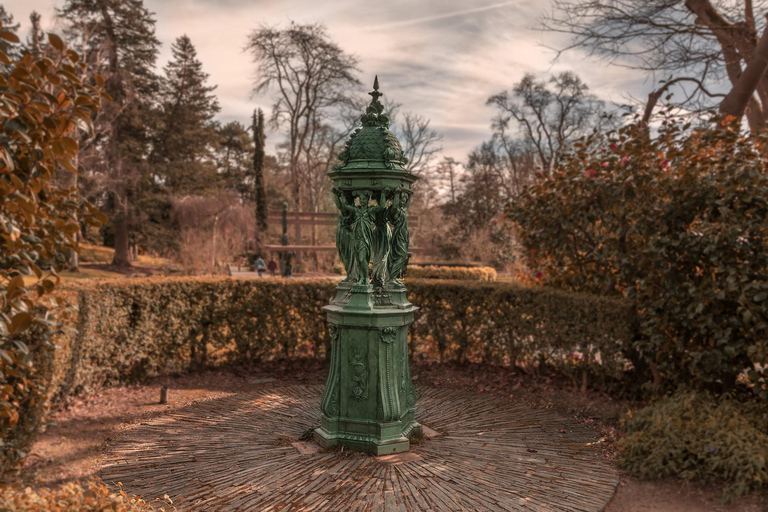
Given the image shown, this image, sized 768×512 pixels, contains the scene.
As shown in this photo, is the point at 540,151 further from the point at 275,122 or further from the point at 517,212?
the point at 517,212

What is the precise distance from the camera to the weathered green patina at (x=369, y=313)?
424 centimetres

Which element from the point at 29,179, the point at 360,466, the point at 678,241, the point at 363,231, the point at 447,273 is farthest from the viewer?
the point at 447,273

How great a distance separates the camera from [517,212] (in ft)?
23.9

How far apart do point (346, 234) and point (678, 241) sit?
11.1 feet

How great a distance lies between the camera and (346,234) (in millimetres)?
4504

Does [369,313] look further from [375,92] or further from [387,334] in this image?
[375,92]

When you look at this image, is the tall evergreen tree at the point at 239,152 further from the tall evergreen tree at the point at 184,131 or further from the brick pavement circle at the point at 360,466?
the brick pavement circle at the point at 360,466

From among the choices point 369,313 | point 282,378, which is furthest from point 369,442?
point 282,378

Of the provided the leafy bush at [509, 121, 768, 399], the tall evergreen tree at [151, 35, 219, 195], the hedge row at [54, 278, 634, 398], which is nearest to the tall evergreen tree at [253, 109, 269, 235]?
the tall evergreen tree at [151, 35, 219, 195]

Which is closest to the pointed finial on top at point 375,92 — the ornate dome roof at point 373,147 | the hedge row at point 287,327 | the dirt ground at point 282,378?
the ornate dome roof at point 373,147

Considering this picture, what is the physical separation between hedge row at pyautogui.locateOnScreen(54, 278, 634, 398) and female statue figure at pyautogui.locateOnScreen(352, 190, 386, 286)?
3130 millimetres

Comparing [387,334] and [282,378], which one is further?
[282,378]

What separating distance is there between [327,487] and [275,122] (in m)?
23.8

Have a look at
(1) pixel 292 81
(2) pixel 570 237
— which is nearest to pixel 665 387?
(2) pixel 570 237
